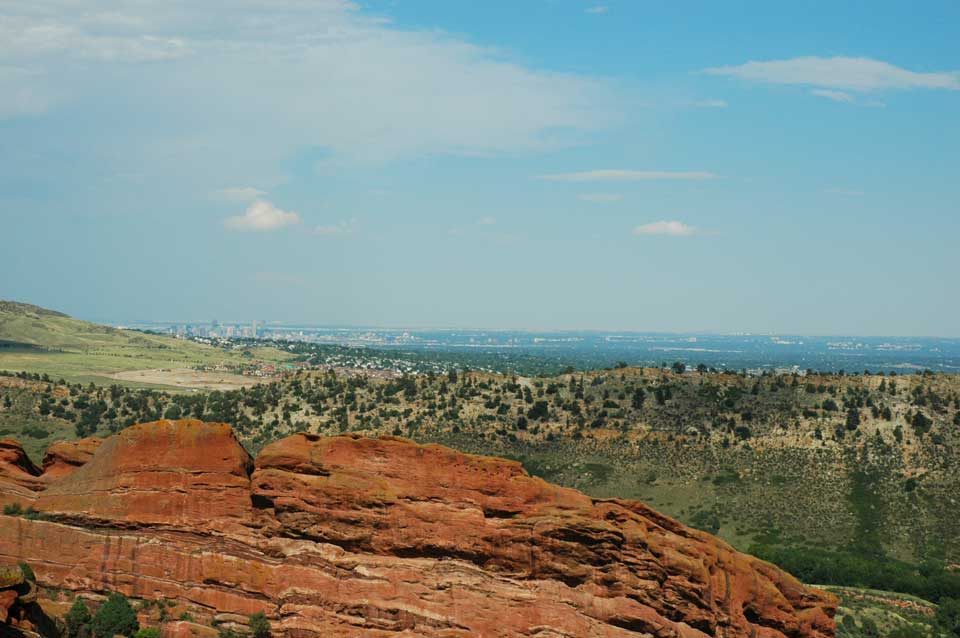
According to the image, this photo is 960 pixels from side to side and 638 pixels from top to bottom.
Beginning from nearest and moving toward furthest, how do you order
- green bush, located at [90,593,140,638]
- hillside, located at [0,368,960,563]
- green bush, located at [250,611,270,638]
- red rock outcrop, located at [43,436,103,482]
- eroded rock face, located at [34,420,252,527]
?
green bush, located at [90,593,140,638] < green bush, located at [250,611,270,638] < eroded rock face, located at [34,420,252,527] < red rock outcrop, located at [43,436,103,482] < hillside, located at [0,368,960,563]

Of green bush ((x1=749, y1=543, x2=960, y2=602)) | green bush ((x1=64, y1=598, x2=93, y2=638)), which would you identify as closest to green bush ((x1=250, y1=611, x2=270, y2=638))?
green bush ((x1=64, y1=598, x2=93, y2=638))

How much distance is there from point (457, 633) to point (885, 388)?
406ft

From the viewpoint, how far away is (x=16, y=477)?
→ 150 ft

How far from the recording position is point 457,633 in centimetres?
3866

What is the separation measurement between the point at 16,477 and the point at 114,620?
1149cm

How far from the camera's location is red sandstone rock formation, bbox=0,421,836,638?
3966 cm

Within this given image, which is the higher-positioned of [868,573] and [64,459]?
[64,459]

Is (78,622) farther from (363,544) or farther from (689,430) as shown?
(689,430)

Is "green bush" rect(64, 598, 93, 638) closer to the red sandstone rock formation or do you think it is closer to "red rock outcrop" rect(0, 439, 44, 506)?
the red sandstone rock formation

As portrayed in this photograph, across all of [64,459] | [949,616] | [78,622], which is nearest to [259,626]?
[78,622]

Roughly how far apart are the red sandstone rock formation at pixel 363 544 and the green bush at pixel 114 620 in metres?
1.51

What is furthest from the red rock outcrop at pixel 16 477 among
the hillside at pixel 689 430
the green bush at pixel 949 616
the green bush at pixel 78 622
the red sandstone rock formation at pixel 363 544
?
the hillside at pixel 689 430

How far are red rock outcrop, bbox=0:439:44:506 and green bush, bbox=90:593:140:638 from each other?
7722 millimetres

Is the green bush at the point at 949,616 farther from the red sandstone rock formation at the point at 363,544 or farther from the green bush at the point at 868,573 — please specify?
the red sandstone rock formation at the point at 363,544
